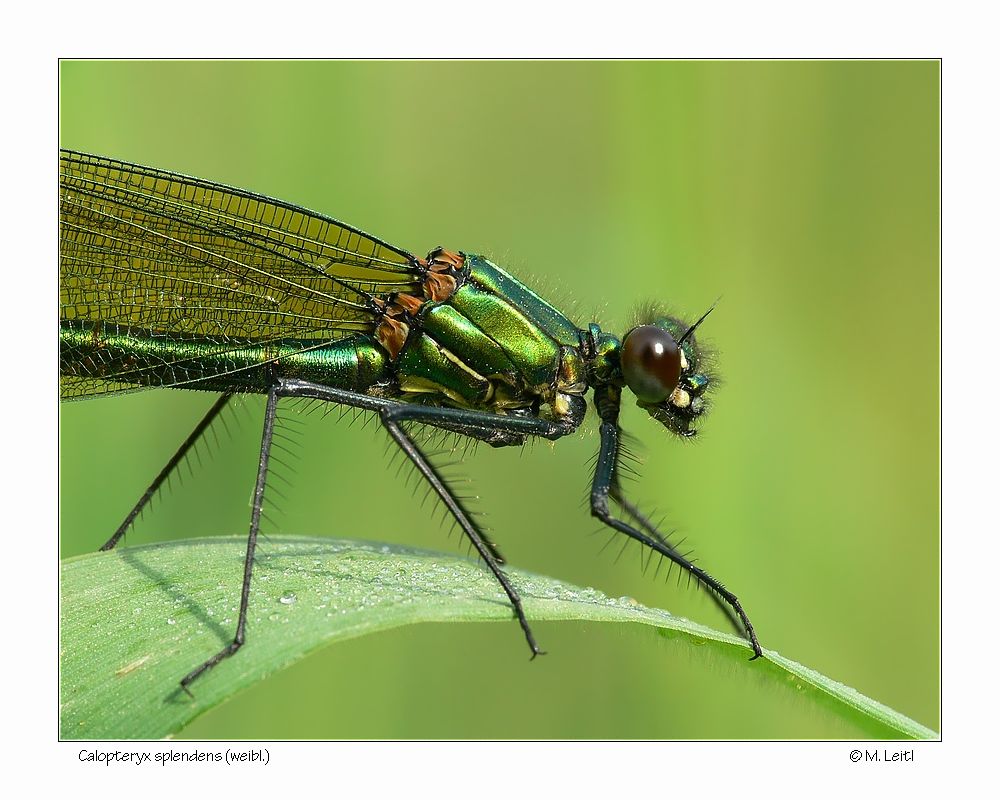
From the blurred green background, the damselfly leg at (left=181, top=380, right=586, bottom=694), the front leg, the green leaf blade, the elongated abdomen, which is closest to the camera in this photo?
the green leaf blade

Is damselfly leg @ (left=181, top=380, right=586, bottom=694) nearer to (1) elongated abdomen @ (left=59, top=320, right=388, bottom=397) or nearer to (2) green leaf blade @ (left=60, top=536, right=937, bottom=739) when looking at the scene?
(2) green leaf blade @ (left=60, top=536, right=937, bottom=739)

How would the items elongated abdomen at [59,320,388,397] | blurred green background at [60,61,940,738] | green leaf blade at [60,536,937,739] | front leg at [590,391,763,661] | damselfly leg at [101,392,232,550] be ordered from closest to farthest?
green leaf blade at [60,536,937,739] → front leg at [590,391,763,661] → elongated abdomen at [59,320,388,397] → damselfly leg at [101,392,232,550] → blurred green background at [60,61,940,738]

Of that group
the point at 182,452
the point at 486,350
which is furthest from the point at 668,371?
the point at 182,452

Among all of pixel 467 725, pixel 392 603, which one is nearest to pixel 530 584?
pixel 392 603

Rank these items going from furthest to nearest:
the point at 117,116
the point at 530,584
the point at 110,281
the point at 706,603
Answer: the point at 117,116, the point at 706,603, the point at 110,281, the point at 530,584

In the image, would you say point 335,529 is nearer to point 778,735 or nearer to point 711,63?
point 778,735

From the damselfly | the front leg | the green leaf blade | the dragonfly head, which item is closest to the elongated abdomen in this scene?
the damselfly
